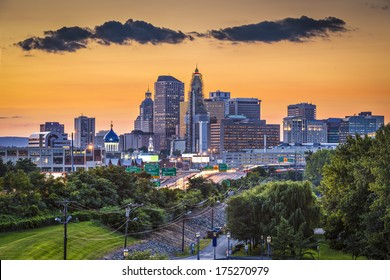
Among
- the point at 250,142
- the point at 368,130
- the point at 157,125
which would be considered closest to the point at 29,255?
the point at 368,130

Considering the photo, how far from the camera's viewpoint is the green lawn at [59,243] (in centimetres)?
978

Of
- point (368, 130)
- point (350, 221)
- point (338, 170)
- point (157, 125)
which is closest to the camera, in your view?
point (350, 221)

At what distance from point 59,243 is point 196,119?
7078 centimetres

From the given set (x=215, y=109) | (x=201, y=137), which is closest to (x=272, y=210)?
(x=215, y=109)

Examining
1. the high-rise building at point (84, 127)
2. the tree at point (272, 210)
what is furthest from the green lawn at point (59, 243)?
the tree at point (272, 210)

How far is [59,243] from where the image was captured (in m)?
10.9

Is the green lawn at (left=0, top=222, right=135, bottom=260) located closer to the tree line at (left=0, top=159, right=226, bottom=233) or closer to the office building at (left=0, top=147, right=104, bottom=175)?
the tree line at (left=0, top=159, right=226, bottom=233)

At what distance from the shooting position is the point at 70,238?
11945 mm

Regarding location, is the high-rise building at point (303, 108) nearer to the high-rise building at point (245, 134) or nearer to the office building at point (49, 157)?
the office building at point (49, 157)

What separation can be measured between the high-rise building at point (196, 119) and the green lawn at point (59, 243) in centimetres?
6486

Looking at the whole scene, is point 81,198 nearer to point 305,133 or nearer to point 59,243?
point 59,243

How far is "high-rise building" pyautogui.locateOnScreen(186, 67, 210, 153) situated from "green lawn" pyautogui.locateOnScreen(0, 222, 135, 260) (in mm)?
64859
